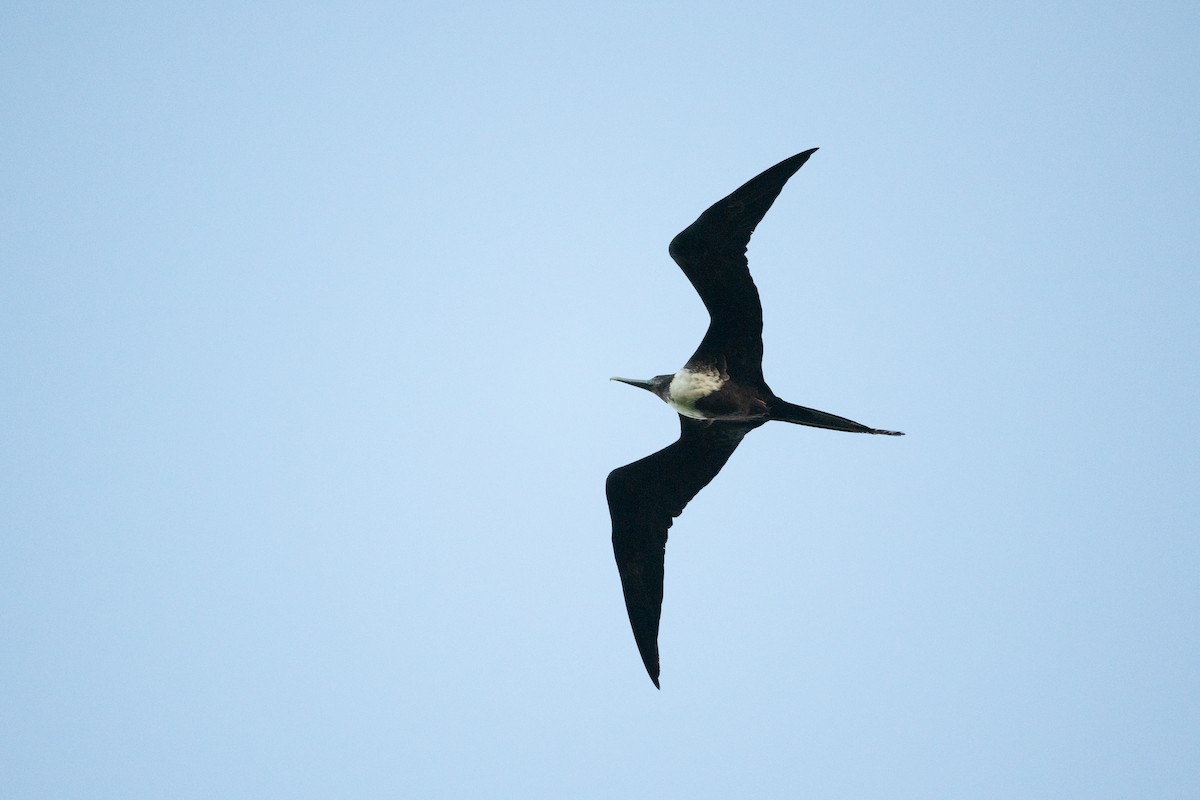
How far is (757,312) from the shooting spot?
8898 mm

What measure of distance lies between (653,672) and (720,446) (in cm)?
226

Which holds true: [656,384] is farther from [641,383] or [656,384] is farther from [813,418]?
[813,418]

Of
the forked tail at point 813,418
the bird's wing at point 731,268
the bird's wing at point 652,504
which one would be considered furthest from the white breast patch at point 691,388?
the forked tail at point 813,418

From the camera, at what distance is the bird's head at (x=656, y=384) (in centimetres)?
965

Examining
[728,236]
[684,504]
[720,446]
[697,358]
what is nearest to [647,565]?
[684,504]

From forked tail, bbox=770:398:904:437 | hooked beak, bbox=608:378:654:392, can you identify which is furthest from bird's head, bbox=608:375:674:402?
forked tail, bbox=770:398:904:437

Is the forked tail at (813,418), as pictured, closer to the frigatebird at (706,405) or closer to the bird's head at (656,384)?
the frigatebird at (706,405)

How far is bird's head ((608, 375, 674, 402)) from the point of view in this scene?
31.7 ft

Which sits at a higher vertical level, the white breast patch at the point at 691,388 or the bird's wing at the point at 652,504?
the white breast patch at the point at 691,388

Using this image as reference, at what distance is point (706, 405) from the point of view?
9.20m

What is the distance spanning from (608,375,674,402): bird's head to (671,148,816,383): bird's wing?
1.56 ft

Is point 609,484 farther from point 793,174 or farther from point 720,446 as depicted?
point 793,174

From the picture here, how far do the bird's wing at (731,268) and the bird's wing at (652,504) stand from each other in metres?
0.91

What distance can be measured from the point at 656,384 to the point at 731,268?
166 cm
